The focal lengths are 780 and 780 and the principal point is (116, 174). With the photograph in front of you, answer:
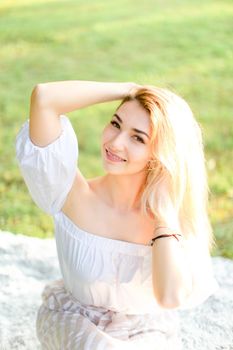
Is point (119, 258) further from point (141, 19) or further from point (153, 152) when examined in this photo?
point (141, 19)

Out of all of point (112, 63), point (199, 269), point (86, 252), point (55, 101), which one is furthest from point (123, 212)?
point (112, 63)

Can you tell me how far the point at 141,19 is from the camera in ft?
24.4

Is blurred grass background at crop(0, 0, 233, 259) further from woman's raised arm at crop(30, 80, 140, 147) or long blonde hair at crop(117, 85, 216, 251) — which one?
woman's raised arm at crop(30, 80, 140, 147)

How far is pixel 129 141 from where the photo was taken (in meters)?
1.97

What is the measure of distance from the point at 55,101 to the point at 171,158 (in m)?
0.33

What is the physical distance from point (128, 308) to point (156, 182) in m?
0.36

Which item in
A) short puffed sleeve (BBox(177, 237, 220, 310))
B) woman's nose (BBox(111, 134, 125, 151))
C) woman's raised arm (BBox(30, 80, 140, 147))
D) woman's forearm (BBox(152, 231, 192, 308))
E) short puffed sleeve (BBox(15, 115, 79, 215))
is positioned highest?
woman's raised arm (BBox(30, 80, 140, 147))

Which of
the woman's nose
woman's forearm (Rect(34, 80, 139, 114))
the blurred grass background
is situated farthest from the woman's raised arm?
the blurred grass background

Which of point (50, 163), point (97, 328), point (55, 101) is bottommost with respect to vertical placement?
point (97, 328)

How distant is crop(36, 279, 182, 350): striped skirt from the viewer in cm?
202

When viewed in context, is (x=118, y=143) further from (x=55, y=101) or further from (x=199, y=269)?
(x=199, y=269)

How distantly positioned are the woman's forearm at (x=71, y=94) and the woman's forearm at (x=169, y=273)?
399 mm

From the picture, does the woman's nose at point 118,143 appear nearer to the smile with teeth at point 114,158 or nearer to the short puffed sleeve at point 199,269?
the smile with teeth at point 114,158

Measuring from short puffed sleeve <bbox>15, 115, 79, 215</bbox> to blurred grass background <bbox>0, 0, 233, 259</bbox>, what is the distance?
1551mm
